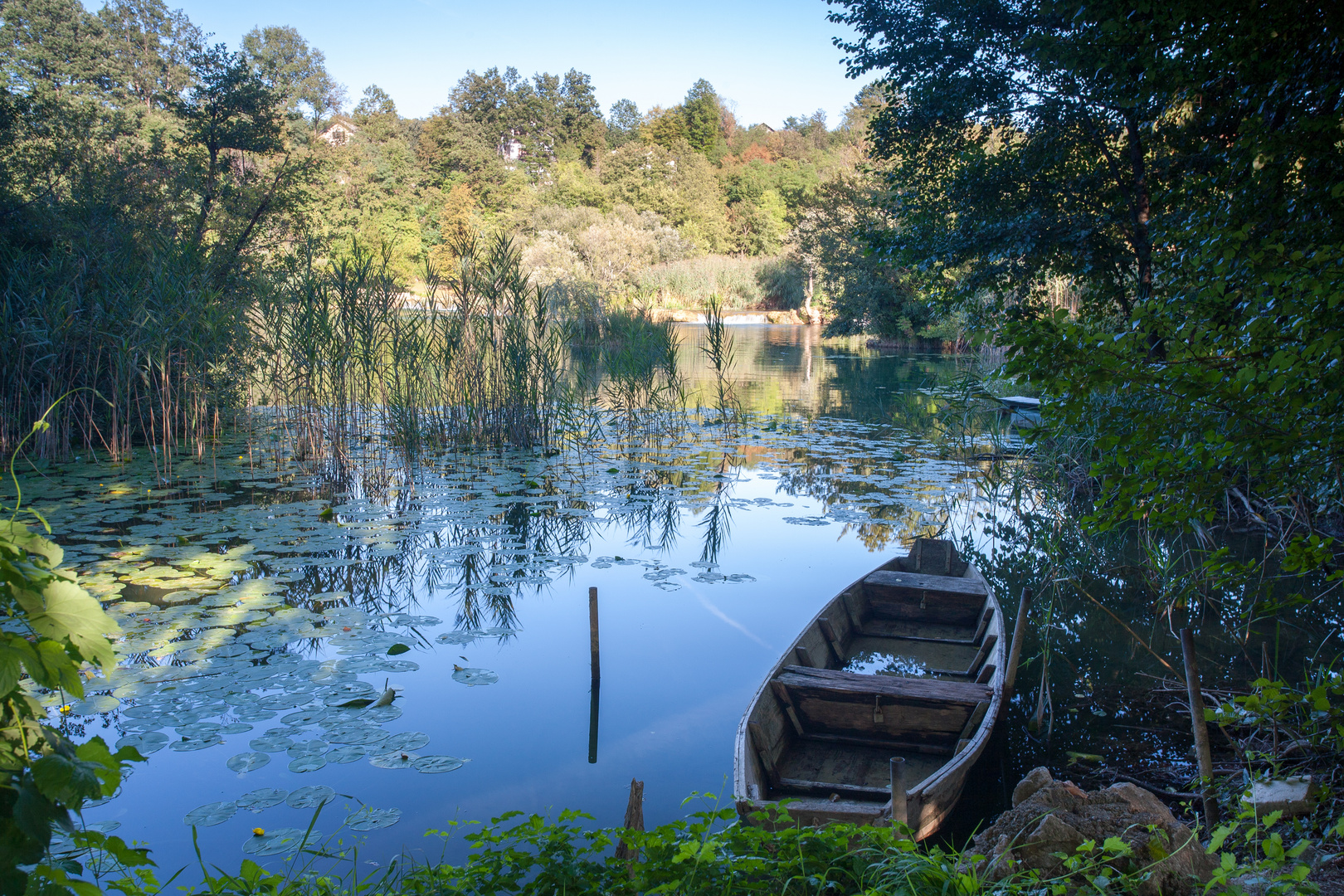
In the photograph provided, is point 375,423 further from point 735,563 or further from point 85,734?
point 85,734

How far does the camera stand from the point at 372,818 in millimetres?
2973

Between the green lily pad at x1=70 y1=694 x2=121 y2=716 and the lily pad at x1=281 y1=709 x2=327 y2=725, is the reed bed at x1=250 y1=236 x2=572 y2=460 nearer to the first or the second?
the green lily pad at x1=70 y1=694 x2=121 y2=716

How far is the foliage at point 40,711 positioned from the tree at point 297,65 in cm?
4760

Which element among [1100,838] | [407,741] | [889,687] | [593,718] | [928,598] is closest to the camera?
[1100,838]

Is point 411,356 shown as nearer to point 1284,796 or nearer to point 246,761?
point 246,761

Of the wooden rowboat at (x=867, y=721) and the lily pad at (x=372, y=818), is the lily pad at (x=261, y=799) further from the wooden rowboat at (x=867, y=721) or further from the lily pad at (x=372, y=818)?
the wooden rowboat at (x=867, y=721)

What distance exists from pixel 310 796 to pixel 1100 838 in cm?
279

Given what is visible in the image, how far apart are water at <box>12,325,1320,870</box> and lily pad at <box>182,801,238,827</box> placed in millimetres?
20

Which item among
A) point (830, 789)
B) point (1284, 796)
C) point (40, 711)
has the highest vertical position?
point (40, 711)

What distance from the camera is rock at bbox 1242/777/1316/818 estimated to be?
2.51m

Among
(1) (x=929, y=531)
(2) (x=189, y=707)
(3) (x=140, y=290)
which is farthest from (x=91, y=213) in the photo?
(1) (x=929, y=531)

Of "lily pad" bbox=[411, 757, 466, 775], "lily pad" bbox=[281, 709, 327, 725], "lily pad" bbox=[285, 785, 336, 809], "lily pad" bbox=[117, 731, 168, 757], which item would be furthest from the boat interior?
"lily pad" bbox=[117, 731, 168, 757]

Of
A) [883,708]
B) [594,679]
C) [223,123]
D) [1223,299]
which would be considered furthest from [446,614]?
[223,123]

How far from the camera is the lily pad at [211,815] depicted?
114 inches
